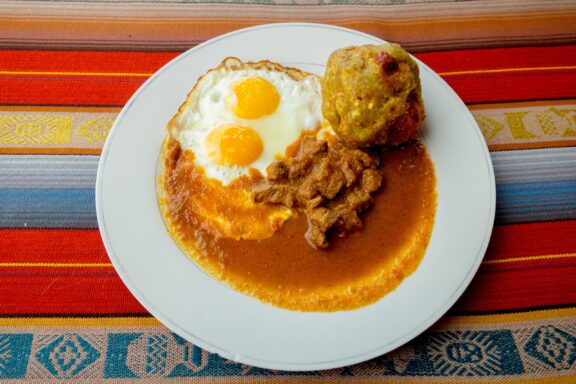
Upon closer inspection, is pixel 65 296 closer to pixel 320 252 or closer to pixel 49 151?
pixel 49 151

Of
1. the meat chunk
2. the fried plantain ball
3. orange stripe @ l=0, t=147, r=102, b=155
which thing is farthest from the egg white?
orange stripe @ l=0, t=147, r=102, b=155

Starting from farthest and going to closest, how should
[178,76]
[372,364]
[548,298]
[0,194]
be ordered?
1. [178,76]
2. [0,194]
3. [548,298]
4. [372,364]

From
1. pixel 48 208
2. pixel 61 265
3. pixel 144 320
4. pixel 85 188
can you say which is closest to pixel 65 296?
pixel 61 265

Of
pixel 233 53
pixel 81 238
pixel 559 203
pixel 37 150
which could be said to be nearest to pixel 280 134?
pixel 233 53

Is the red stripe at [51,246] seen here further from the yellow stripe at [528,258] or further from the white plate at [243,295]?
the yellow stripe at [528,258]

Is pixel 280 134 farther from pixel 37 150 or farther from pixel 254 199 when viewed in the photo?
pixel 37 150

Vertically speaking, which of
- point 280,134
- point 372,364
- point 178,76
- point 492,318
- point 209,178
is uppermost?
point 178,76
